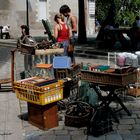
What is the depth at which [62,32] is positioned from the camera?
10.8 meters

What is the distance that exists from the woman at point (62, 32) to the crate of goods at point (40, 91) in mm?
2807

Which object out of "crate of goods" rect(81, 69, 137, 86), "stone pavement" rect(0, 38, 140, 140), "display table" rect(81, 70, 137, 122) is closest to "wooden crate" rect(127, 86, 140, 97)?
"stone pavement" rect(0, 38, 140, 140)

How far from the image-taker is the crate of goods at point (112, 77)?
7.65 metres

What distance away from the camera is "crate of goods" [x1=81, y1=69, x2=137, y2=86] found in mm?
7648

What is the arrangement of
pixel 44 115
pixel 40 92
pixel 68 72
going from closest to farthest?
pixel 40 92, pixel 44 115, pixel 68 72

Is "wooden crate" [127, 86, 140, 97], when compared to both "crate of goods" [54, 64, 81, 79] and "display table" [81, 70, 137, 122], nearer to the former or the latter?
"crate of goods" [54, 64, 81, 79]

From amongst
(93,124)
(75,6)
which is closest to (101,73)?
(93,124)

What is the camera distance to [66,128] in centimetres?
795

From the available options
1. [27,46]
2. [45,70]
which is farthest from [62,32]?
[45,70]

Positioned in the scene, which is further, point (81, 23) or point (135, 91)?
point (81, 23)

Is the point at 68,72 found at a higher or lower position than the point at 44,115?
higher

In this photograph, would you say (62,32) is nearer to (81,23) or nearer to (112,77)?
(112,77)

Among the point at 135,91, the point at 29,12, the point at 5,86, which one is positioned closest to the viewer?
the point at 135,91

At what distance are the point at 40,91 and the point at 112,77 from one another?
3.78 feet
